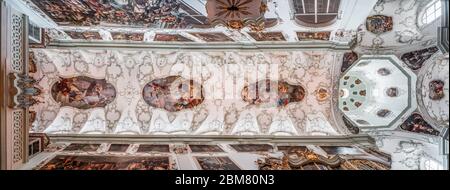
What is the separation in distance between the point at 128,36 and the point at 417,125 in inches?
416

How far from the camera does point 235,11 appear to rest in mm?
9867

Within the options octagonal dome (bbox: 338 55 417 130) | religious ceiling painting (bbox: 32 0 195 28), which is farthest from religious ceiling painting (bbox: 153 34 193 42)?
octagonal dome (bbox: 338 55 417 130)

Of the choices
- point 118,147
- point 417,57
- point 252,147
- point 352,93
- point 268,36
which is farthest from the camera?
point 352,93

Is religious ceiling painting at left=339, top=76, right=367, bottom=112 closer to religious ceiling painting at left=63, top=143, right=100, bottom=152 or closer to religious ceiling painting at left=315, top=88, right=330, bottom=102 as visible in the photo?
religious ceiling painting at left=315, top=88, right=330, bottom=102

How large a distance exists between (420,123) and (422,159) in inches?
67.2

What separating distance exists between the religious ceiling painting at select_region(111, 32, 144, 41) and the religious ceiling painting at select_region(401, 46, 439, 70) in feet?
30.3

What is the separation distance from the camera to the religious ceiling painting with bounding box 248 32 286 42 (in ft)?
40.7

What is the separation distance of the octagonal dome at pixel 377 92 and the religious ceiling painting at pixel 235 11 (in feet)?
17.1

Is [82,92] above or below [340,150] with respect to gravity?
above

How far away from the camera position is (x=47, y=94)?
46.5ft

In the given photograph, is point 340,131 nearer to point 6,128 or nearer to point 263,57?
point 263,57

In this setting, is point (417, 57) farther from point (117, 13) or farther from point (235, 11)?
point (117, 13)

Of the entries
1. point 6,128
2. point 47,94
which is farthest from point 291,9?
point 47,94

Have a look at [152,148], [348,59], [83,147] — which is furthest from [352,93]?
[83,147]
